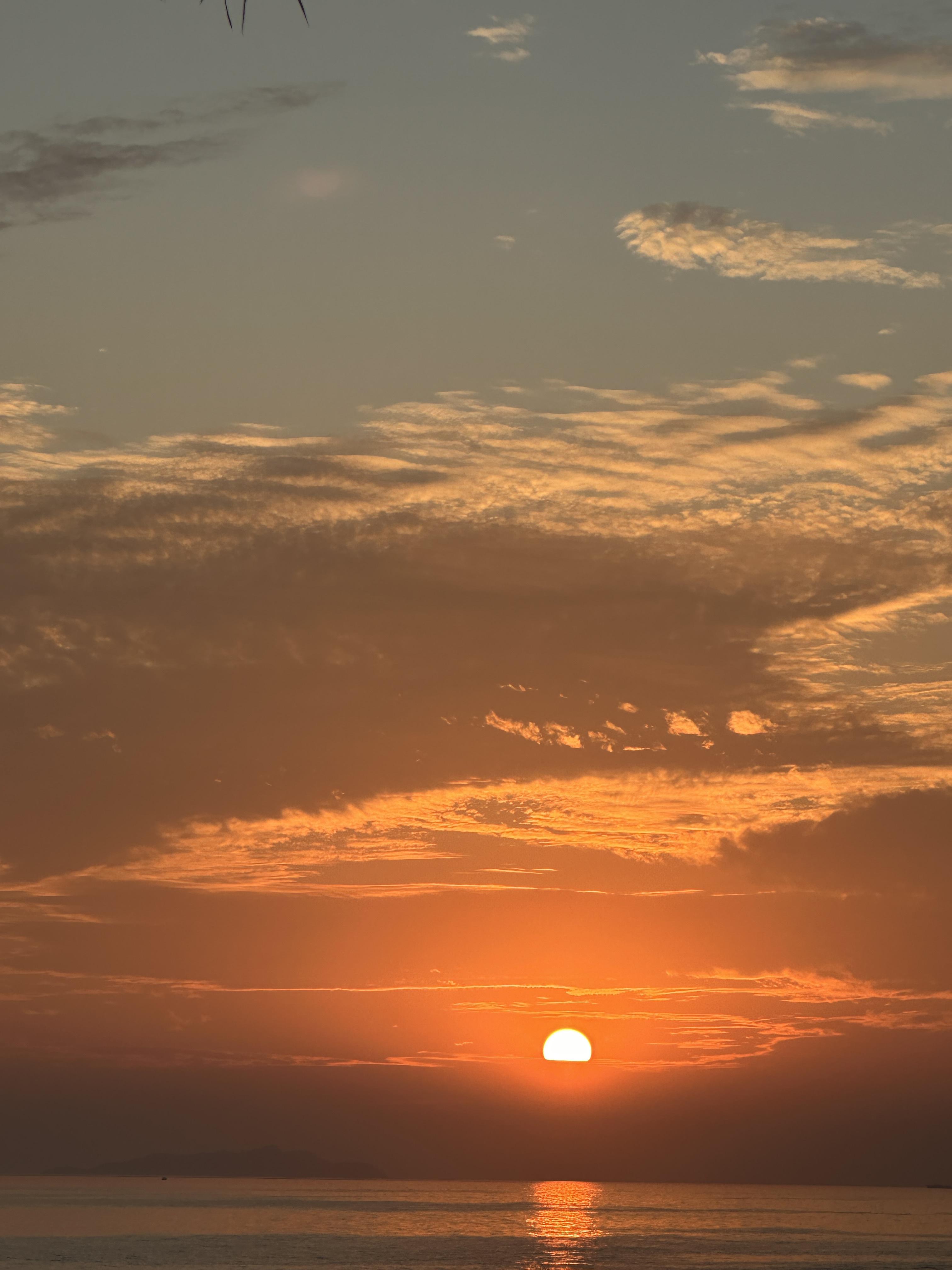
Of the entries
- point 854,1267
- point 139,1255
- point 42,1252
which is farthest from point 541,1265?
point 42,1252

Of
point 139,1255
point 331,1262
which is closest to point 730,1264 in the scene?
point 331,1262

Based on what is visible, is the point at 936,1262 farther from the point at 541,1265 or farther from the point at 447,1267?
the point at 447,1267

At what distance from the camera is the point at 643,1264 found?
614 ft

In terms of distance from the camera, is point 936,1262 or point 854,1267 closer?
point 854,1267

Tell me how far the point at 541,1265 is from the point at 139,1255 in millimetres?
57079

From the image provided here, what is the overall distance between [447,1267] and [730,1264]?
3936cm

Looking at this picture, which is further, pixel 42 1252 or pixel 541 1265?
pixel 42 1252

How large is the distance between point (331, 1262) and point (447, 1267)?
58.6ft

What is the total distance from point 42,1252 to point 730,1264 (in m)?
97.4

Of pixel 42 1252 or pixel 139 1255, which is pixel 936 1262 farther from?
pixel 42 1252

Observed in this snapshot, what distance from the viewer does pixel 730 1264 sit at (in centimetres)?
18612

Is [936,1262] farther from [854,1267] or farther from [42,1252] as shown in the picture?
[42,1252]

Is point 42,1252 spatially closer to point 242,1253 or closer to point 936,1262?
point 242,1253

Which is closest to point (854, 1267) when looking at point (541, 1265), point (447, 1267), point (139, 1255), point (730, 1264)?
point (730, 1264)
